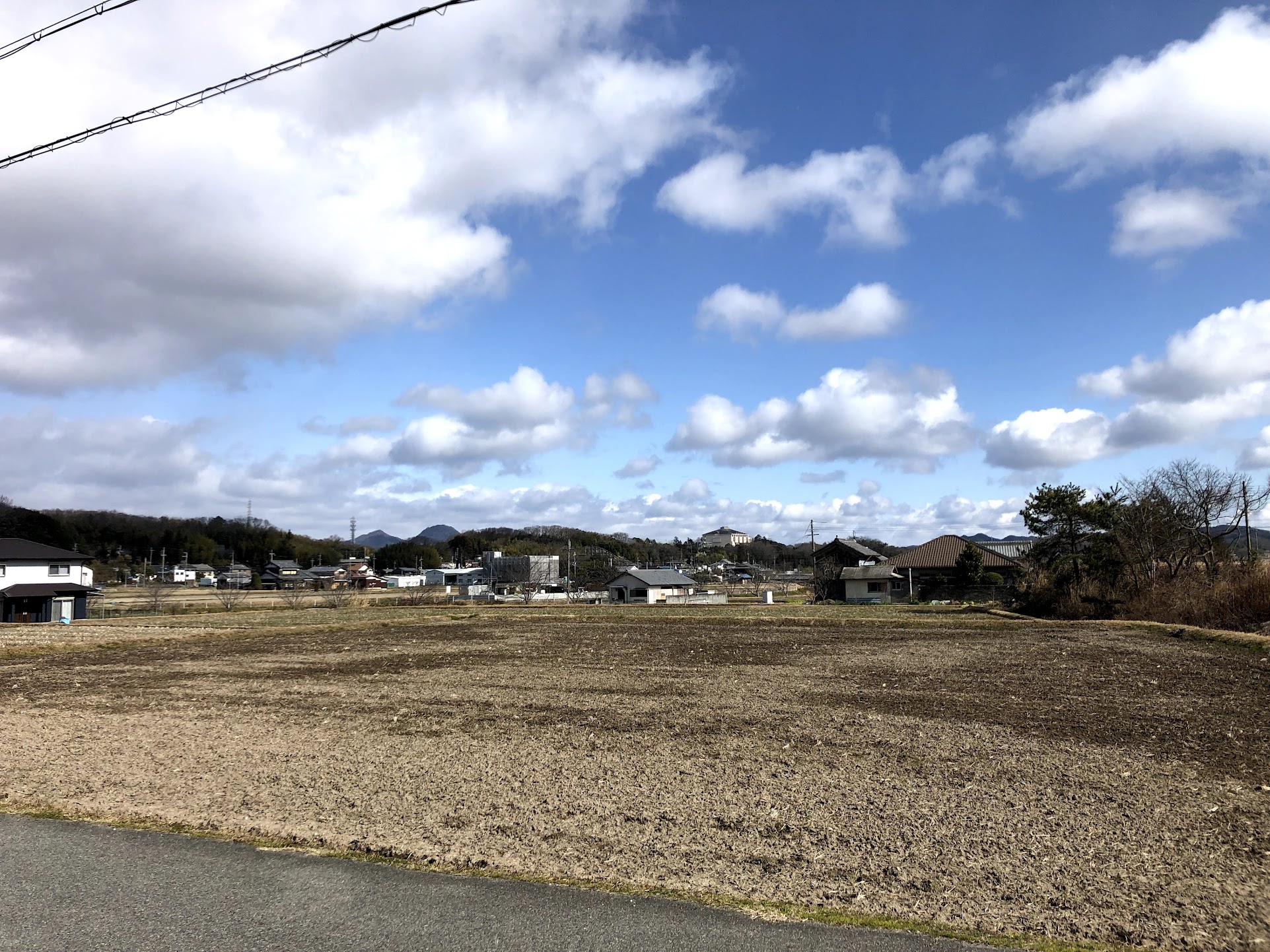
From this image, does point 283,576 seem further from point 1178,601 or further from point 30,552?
point 1178,601

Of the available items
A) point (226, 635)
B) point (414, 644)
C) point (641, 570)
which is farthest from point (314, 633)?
point (641, 570)

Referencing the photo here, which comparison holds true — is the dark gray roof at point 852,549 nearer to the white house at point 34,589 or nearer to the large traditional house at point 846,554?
the large traditional house at point 846,554

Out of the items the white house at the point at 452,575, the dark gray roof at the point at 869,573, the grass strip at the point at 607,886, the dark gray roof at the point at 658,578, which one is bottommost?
the white house at the point at 452,575

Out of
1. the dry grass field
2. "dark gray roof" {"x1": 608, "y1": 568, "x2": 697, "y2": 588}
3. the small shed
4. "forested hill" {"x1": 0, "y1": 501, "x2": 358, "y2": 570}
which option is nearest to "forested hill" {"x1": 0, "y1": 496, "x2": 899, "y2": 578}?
"forested hill" {"x1": 0, "y1": 501, "x2": 358, "y2": 570}

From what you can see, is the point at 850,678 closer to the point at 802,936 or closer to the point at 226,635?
the point at 802,936

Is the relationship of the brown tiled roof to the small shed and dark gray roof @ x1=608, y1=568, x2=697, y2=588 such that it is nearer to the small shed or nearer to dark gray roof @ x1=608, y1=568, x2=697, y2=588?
the small shed

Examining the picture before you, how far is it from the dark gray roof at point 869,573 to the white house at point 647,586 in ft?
53.3

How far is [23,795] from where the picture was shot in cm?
636

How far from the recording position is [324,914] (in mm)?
4145

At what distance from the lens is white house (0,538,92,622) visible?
4025cm

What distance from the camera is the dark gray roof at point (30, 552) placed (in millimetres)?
41000

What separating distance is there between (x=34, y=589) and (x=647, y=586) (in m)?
45.3

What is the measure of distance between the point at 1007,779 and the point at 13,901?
7.11m

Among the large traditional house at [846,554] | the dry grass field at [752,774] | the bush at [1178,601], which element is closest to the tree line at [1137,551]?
the bush at [1178,601]
